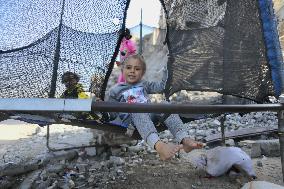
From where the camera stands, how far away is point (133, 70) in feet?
11.3

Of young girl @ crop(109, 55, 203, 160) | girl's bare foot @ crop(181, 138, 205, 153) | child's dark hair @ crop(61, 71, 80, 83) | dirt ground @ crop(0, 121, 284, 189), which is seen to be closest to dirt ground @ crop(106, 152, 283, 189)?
dirt ground @ crop(0, 121, 284, 189)

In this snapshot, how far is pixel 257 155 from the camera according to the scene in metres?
4.35

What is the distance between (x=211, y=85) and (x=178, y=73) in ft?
1.10

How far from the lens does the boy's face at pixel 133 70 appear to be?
3420mm

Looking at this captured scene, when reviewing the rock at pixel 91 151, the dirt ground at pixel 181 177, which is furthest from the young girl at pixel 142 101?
the rock at pixel 91 151

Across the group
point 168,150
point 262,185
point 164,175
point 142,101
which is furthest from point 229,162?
point 168,150

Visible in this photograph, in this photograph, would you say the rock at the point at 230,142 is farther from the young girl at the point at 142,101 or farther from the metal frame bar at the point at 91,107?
the metal frame bar at the point at 91,107

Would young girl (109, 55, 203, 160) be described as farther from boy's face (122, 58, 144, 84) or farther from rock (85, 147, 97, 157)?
rock (85, 147, 97, 157)

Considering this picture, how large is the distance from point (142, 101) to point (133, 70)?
0.28 meters

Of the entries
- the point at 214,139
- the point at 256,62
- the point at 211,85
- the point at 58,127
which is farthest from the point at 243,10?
the point at 58,127

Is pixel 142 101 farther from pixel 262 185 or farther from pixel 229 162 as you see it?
pixel 262 185

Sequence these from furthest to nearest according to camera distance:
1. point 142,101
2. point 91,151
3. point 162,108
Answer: point 91,151
point 142,101
point 162,108

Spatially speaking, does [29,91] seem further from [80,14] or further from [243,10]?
[243,10]

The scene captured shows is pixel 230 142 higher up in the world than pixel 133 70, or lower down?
lower down
